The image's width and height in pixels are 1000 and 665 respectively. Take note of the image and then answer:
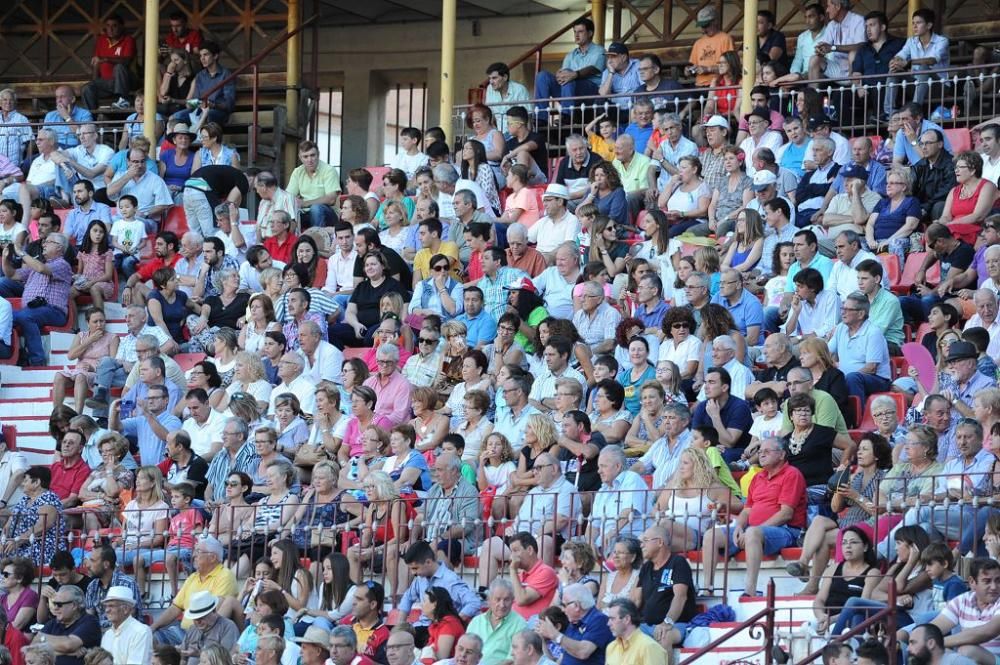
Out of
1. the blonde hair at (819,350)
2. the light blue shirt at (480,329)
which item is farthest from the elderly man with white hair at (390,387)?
the blonde hair at (819,350)

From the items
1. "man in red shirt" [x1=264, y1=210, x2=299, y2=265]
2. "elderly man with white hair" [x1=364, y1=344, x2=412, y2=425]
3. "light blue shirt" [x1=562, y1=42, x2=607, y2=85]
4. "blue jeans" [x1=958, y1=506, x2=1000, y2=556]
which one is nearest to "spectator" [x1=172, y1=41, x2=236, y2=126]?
"man in red shirt" [x1=264, y1=210, x2=299, y2=265]

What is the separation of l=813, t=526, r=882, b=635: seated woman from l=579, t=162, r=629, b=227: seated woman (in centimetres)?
652

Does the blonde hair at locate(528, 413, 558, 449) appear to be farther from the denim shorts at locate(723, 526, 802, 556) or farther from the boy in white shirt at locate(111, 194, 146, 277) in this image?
the boy in white shirt at locate(111, 194, 146, 277)

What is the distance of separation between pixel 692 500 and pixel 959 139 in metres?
6.34

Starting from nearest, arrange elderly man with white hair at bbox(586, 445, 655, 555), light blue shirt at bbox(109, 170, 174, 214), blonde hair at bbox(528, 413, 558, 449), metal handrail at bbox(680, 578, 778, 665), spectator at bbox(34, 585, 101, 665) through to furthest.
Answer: metal handrail at bbox(680, 578, 778, 665) → elderly man with white hair at bbox(586, 445, 655, 555) → spectator at bbox(34, 585, 101, 665) → blonde hair at bbox(528, 413, 558, 449) → light blue shirt at bbox(109, 170, 174, 214)

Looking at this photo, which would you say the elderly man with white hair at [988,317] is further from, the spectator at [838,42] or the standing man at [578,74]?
the standing man at [578,74]

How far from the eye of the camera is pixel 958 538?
13.1 m

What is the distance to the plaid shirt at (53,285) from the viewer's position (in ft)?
63.3

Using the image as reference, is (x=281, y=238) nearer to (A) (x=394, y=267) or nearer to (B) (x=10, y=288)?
(A) (x=394, y=267)

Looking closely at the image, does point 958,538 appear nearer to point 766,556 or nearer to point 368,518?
point 766,556

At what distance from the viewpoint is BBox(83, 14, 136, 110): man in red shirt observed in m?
24.1

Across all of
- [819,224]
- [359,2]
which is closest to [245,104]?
A: [359,2]

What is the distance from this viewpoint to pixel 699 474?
14.1 meters


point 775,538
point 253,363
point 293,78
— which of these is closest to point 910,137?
point 253,363
